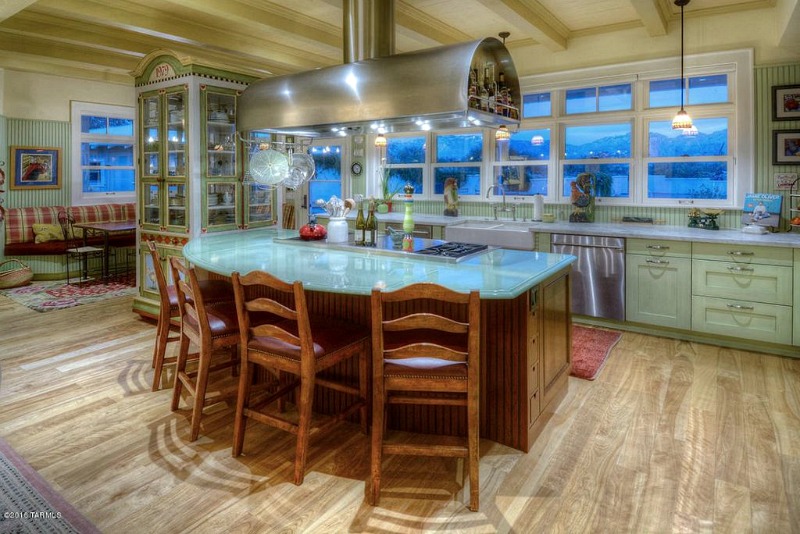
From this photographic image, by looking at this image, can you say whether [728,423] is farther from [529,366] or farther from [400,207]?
[400,207]

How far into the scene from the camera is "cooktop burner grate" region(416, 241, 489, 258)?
3.12 meters

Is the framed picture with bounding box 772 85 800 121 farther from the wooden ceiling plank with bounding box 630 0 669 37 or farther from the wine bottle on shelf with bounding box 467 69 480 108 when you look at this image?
the wine bottle on shelf with bounding box 467 69 480 108

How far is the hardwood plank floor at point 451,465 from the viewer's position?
2090 millimetres

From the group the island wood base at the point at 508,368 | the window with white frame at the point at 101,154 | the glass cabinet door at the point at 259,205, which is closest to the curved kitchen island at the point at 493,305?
the island wood base at the point at 508,368

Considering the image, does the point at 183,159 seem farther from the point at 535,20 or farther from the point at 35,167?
the point at 35,167

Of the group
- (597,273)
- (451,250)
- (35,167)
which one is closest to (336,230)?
(451,250)

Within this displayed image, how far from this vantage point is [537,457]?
2.55 m

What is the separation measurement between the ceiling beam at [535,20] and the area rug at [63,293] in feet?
17.3

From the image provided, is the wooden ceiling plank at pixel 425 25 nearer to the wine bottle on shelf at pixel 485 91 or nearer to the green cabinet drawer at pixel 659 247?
the wine bottle on shelf at pixel 485 91

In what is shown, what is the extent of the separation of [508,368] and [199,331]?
165 centimetres

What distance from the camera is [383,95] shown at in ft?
10.2

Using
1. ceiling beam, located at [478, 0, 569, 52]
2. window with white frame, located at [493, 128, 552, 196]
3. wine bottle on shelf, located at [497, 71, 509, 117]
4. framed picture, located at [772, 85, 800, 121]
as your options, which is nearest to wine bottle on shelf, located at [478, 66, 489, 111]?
wine bottle on shelf, located at [497, 71, 509, 117]

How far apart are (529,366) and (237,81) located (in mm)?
4108

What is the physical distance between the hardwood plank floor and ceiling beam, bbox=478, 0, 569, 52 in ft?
9.76
